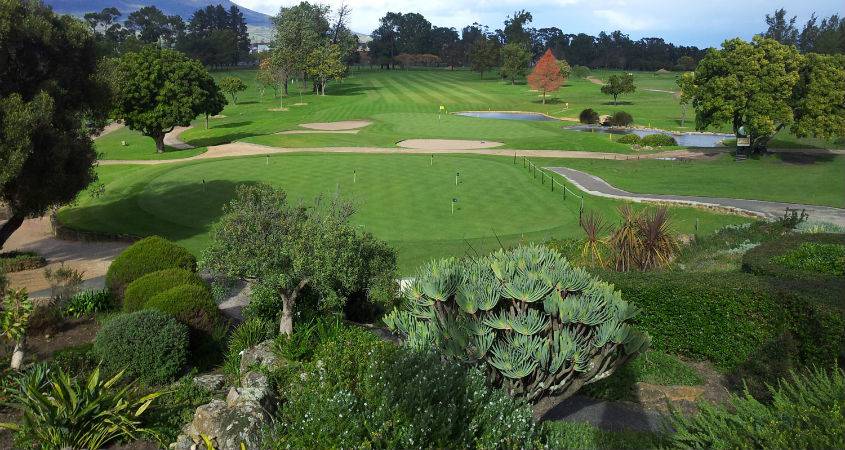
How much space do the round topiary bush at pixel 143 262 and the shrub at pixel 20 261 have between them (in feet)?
24.6

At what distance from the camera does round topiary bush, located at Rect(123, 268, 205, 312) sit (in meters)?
16.8

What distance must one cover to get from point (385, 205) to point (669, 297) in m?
20.1

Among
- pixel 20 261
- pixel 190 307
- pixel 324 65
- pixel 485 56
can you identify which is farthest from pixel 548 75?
pixel 190 307

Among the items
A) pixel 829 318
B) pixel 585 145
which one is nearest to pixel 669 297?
pixel 829 318

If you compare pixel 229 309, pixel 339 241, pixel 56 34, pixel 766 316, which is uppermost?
pixel 56 34

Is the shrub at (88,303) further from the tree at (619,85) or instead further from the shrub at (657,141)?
the tree at (619,85)

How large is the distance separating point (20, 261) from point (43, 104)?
6836mm

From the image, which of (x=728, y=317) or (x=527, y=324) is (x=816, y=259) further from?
(x=527, y=324)

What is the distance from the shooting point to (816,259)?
1828 cm

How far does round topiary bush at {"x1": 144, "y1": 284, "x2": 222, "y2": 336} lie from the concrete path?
27.7 m

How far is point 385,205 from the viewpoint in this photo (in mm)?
33344

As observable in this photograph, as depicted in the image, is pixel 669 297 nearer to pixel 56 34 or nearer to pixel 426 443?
pixel 426 443

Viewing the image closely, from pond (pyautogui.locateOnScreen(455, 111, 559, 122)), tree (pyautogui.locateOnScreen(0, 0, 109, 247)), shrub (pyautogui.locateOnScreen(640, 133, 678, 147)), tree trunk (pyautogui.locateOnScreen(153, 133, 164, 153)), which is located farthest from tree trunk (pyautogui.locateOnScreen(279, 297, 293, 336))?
pond (pyautogui.locateOnScreen(455, 111, 559, 122))

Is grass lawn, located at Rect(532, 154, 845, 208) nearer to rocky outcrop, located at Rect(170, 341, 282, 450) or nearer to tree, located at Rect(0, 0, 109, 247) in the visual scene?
tree, located at Rect(0, 0, 109, 247)
